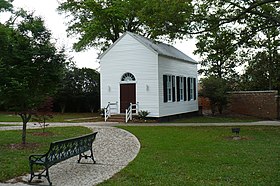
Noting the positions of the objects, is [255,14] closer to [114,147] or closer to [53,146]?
[114,147]

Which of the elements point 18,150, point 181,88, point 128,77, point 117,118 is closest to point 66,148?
point 18,150

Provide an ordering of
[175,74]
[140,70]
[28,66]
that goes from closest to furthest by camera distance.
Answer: [28,66]
[140,70]
[175,74]

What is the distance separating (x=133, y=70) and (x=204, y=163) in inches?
636

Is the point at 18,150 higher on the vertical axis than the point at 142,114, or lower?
lower

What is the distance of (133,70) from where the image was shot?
80.2 feet

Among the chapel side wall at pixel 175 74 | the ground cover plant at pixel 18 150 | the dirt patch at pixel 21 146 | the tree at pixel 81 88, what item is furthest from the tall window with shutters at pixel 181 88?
the dirt patch at pixel 21 146

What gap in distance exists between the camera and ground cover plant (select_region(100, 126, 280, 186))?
7082mm

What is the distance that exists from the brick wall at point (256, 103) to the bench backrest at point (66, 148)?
71.9ft

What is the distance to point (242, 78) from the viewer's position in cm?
3509

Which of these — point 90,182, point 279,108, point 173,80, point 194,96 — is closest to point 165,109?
point 173,80

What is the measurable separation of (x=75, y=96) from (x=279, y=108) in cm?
1865

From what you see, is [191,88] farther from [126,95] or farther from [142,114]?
[142,114]

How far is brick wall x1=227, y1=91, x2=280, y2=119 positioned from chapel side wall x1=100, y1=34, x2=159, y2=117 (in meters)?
10.0

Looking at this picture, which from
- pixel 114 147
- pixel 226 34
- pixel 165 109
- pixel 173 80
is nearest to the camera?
pixel 114 147
